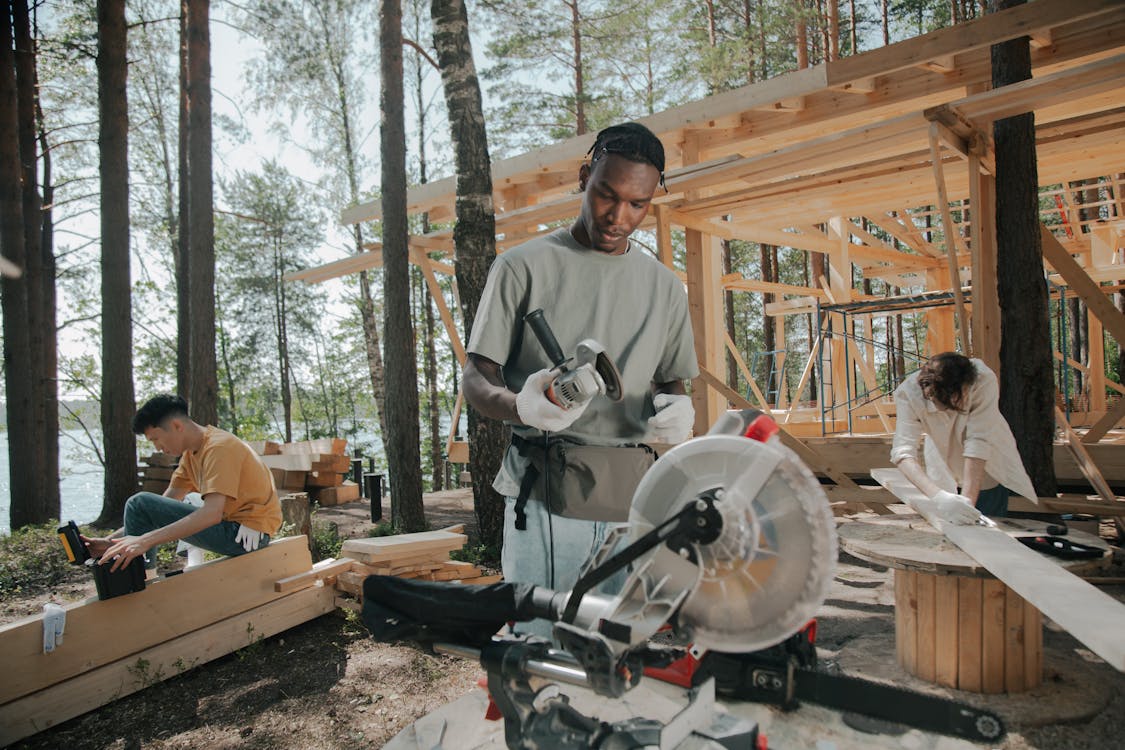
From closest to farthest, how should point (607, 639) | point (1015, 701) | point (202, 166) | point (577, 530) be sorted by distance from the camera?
point (607, 639) → point (577, 530) → point (1015, 701) → point (202, 166)

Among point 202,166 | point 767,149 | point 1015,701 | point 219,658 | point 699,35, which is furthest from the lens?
point 699,35

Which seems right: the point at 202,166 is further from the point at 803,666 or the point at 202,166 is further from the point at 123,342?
the point at 803,666

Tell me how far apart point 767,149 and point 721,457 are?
6646 mm

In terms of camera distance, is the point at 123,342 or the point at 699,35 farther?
the point at 699,35

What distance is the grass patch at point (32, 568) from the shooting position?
205 inches

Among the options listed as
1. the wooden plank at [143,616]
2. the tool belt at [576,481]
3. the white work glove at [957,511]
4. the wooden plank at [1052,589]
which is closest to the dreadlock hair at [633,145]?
the tool belt at [576,481]

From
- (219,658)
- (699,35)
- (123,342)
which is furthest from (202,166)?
(699,35)

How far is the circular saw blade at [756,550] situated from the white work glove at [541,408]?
0.27m

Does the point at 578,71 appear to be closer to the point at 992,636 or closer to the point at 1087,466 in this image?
the point at 1087,466

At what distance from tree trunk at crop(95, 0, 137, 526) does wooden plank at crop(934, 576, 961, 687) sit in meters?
8.08

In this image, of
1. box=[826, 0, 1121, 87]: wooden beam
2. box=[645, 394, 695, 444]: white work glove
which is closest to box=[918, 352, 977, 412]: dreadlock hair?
box=[826, 0, 1121, 87]: wooden beam

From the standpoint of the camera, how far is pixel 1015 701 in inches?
111

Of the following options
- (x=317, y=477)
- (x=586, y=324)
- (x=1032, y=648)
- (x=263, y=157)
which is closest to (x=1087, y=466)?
(x=1032, y=648)

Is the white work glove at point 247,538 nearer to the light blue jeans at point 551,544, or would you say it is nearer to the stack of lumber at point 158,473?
the light blue jeans at point 551,544
